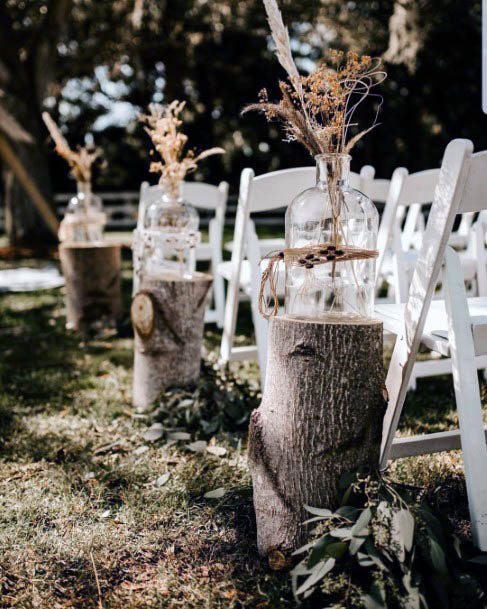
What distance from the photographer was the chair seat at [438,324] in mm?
2012

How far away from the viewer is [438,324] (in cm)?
225

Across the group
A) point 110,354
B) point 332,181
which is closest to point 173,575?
point 332,181

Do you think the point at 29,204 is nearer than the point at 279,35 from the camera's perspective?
No

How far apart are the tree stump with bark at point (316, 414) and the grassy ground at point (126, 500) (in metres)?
0.26

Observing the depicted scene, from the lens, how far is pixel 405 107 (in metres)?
18.1

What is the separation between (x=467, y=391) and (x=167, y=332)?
5.82ft

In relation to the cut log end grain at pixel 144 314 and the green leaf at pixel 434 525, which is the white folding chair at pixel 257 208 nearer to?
the cut log end grain at pixel 144 314

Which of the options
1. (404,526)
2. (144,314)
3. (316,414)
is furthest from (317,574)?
(144,314)

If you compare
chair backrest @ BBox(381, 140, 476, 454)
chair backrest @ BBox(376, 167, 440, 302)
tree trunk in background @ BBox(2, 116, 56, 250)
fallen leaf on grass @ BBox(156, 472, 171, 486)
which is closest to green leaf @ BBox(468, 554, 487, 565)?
chair backrest @ BBox(381, 140, 476, 454)

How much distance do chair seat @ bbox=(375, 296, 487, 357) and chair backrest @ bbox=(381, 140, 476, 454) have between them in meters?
0.10

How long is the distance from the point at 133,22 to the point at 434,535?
11.9 metres

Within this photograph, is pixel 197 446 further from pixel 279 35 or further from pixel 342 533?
pixel 279 35

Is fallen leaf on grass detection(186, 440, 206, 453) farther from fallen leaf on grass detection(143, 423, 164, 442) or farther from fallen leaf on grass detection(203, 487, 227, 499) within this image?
fallen leaf on grass detection(203, 487, 227, 499)

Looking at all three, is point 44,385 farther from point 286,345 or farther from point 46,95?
point 46,95
